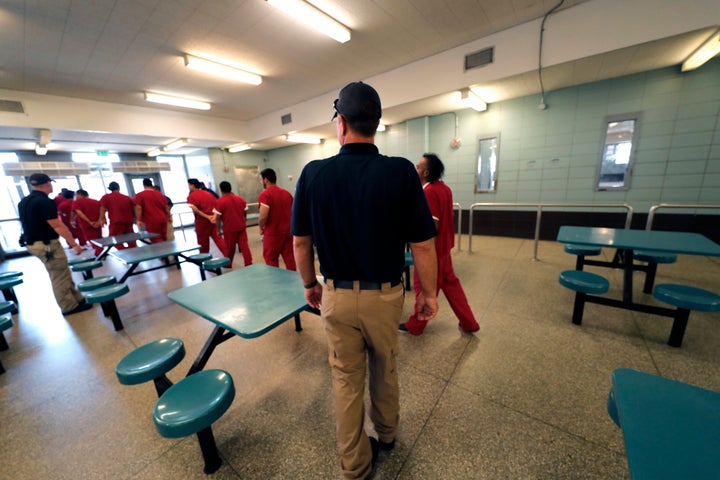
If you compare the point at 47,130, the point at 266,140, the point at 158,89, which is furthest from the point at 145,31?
the point at 266,140

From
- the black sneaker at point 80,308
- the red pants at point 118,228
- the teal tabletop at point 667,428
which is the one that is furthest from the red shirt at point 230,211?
the teal tabletop at point 667,428

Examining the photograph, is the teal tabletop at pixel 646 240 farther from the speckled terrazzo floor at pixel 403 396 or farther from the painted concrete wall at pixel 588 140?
the painted concrete wall at pixel 588 140

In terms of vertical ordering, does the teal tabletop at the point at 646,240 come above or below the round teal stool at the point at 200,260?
above

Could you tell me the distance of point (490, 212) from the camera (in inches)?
232

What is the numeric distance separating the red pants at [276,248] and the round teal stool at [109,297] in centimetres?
147

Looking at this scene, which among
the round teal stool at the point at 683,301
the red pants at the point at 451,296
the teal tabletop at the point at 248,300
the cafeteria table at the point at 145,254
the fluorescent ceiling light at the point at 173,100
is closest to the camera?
the teal tabletop at the point at 248,300

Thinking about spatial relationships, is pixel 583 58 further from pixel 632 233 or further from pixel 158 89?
pixel 158 89

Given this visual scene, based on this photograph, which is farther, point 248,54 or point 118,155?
point 118,155

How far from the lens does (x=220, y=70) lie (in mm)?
4262

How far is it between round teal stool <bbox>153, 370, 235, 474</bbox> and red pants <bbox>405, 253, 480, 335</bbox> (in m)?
1.48

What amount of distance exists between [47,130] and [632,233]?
31.7ft

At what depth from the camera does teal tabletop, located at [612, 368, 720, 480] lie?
55 centimetres

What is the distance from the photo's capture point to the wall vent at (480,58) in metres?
3.87

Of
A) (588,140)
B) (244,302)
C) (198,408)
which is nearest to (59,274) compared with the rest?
(244,302)
